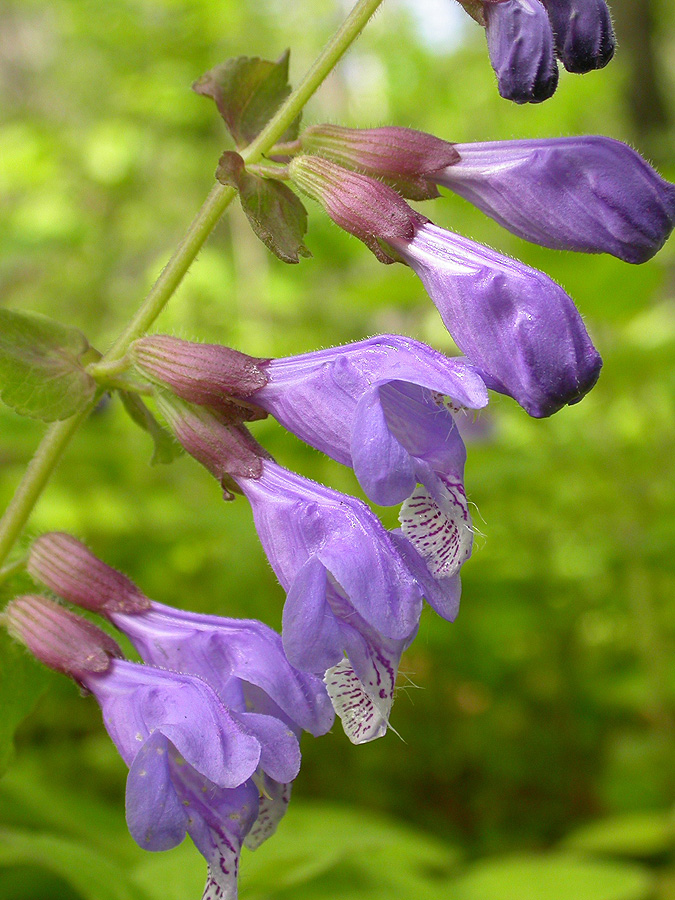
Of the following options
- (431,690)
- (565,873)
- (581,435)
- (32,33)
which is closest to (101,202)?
(581,435)

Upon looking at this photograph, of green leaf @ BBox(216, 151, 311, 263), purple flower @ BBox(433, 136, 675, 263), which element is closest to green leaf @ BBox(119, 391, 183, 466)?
green leaf @ BBox(216, 151, 311, 263)

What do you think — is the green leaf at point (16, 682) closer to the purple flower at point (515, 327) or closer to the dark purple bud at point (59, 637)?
the dark purple bud at point (59, 637)

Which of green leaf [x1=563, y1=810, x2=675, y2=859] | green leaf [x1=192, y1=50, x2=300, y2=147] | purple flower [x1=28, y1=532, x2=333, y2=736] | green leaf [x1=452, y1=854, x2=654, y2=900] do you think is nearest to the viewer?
purple flower [x1=28, y1=532, x2=333, y2=736]

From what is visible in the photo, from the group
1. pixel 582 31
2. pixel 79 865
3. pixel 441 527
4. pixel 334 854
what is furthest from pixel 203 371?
pixel 334 854

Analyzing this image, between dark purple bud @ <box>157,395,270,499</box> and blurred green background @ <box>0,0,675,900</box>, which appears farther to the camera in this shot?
blurred green background @ <box>0,0,675,900</box>

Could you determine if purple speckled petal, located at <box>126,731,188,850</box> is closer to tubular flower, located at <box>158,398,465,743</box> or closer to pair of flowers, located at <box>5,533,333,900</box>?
pair of flowers, located at <box>5,533,333,900</box>

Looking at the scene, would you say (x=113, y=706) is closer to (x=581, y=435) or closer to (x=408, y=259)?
(x=408, y=259)
